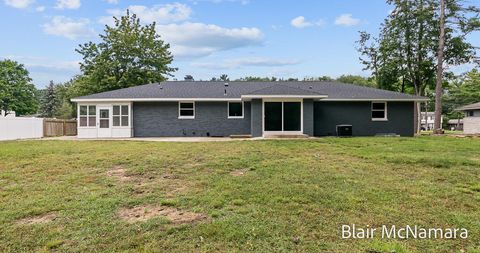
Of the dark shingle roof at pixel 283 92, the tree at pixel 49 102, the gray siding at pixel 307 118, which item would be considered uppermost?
the tree at pixel 49 102

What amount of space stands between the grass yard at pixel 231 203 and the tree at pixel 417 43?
22303mm

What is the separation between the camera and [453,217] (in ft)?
14.4

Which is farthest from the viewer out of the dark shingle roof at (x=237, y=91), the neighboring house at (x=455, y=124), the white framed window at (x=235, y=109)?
the neighboring house at (x=455, y=124)

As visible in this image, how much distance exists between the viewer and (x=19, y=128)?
20.0 m

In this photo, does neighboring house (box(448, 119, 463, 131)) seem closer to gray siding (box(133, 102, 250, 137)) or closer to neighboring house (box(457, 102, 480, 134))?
neighboring house (box(457, 102, 480, 134))

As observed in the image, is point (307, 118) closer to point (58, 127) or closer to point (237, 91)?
point (237, 91)

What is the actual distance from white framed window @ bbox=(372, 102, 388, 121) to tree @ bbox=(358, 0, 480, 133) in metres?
8.04

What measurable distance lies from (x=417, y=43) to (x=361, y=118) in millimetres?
13739

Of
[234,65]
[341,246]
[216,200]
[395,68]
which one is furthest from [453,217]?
[234,65]

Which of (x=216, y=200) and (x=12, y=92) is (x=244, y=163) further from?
(x=12, y=92)

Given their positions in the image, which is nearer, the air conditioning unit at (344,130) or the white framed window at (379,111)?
the air conditioning unit at (344,130)

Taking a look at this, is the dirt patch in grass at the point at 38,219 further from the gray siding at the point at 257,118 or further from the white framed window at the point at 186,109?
the white framed window at the point at 186,109

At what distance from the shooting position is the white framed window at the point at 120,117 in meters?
19.8

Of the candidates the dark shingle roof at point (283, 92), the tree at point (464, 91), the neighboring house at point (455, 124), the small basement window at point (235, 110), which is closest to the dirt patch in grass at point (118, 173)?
the dark shingle roof at point (283, 92)
